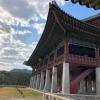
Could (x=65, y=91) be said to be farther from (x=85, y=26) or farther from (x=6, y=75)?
(x=6, y=75)

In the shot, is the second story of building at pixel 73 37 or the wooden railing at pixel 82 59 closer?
the second story of building at pixel 73 37

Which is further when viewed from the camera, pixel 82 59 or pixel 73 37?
pixel 73 37

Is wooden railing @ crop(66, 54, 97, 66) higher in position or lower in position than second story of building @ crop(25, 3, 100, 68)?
lower

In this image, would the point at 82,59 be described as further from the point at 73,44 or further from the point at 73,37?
the point at 73,37

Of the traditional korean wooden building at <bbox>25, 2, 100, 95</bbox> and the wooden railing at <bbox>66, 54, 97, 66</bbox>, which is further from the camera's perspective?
the wooden railing at <bbox>66, 54, 97, 66</bbox>

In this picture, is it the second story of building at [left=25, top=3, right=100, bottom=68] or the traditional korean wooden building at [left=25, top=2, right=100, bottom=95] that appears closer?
the second story of building at [left=25, top=3, right=100, bottom=68]

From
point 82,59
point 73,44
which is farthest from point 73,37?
point 82,59

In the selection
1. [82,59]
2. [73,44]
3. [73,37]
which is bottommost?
[82,59]

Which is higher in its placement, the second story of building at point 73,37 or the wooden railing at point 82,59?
the second story of building at point 73,37

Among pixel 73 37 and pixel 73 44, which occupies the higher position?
pixel 73 37

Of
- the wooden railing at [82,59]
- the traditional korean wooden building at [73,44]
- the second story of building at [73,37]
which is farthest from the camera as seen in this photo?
the wooden railing at [82,59]

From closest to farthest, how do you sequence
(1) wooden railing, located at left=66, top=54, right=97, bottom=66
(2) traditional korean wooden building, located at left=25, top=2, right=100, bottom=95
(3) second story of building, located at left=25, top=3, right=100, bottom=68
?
(3) second story of building, located at left=25, top=3, right=100, bottom=68 < (2) traditional korean wooden building, located at left=25, top=2, right=100, bottom=95 < (1) wooden railing, located at left=66, top=54, right=97, bottom=66

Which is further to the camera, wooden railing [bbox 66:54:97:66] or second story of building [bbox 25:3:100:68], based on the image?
wooden railing [bbox 66:54:97:66]

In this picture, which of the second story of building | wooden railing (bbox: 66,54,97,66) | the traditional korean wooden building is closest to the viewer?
the second story of building
